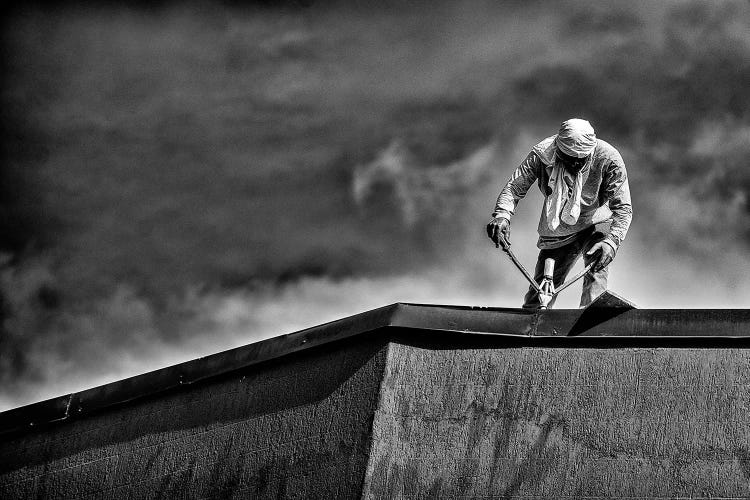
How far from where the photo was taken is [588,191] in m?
13.1

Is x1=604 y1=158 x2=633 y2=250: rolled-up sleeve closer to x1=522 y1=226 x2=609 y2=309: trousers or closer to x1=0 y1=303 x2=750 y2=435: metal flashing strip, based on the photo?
x1=522 y1=226 x2=609 y2=309: trousers

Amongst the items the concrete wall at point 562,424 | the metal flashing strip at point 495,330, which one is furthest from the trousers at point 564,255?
the concrete wall at point 562,424

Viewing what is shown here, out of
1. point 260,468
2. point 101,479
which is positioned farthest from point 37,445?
point 260,468

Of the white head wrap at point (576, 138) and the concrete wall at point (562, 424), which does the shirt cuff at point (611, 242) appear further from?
the concrete wall at point (562, 424)

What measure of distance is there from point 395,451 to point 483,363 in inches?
41.5

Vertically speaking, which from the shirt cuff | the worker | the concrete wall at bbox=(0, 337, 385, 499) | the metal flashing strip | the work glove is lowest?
the concrete wall at bbox=(0, 337, 385, 499)

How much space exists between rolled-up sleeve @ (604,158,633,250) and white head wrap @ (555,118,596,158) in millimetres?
316

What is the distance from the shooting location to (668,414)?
34.5 feet

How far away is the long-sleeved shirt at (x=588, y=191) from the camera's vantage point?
12852mm

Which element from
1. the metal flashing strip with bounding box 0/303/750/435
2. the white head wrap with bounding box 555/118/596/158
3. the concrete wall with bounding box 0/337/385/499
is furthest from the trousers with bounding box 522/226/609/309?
the concrete wall with bounding box 0/337/385/499

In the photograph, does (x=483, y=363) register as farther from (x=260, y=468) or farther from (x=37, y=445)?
(x=37, y=445)

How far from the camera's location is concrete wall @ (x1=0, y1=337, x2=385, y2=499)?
1138cm

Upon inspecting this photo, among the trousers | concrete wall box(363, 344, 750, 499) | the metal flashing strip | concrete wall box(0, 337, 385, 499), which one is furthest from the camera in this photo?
the trousers

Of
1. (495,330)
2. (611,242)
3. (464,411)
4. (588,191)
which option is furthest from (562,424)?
(588,191)
